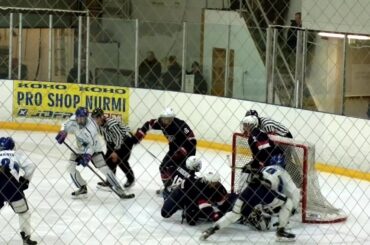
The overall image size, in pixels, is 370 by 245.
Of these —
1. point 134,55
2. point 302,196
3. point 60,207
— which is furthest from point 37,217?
point 134,55

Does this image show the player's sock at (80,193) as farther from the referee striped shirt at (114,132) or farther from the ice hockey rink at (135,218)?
the referee striped shirt at (114,132)

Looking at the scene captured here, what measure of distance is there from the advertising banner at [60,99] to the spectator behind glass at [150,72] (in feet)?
1.72

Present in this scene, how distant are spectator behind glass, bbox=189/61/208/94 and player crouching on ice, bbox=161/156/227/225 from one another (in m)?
4.99

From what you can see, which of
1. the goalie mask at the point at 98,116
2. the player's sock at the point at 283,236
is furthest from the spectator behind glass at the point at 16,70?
the player's sock at the point at 283,236

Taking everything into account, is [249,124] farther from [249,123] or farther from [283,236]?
[283,236]

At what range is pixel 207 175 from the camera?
437 inches

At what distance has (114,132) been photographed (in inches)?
509

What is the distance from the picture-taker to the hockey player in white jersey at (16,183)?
1020 cm

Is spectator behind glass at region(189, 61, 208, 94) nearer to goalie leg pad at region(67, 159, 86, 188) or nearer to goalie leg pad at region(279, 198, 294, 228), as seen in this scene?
goalie leg pad at region(67, 159, 86, 188)

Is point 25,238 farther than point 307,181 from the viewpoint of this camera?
No

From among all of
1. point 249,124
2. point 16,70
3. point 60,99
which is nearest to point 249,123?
point 249,124

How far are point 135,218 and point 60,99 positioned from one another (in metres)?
6.19

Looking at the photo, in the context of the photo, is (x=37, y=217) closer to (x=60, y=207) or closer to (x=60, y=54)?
(x=60, y=207)

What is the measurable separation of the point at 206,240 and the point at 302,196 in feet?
4.58
